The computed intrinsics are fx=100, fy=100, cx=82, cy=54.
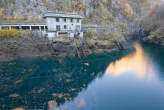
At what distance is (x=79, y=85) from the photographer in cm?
2247

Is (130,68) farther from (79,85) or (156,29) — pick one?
(156,29)

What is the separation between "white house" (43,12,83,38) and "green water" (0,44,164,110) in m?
11.7

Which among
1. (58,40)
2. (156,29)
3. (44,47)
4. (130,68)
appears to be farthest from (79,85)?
(156,29)

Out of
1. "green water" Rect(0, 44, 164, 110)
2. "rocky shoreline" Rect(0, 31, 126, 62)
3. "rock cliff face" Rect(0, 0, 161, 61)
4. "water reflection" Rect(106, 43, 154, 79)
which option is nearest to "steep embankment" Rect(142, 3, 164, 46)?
"rock cliff face" Rect(0, 0, 161, 61)

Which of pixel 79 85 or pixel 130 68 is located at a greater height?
pixel 130 68

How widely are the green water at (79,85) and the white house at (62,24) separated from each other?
11.7 metres

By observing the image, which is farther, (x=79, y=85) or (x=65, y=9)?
(x=65, y=9)

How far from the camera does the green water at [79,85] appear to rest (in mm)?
16844

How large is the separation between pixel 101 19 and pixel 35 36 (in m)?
51.9

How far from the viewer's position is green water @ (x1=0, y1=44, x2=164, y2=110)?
16.8 meters

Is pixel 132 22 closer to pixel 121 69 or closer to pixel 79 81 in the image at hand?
pixel 121 69

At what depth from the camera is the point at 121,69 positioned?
31.2 meters

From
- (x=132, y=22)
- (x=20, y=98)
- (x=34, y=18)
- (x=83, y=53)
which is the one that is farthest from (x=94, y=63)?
(x=132, y=22)

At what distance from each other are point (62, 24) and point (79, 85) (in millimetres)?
28234
